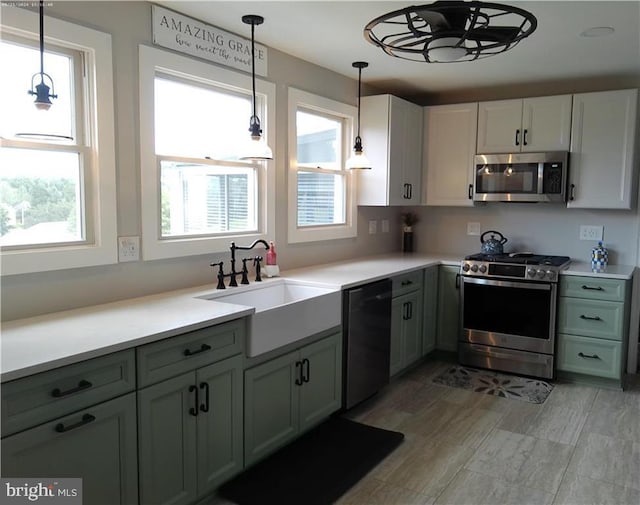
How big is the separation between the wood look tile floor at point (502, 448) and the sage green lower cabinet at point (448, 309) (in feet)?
1.87

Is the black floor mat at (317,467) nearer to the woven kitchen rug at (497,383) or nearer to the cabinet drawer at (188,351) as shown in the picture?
the cabinet drawer at (188,351)

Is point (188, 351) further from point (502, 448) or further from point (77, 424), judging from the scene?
point (502, 448)

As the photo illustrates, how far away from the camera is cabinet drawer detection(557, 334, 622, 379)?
3.77 meters

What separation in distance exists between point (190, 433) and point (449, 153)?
339 cm

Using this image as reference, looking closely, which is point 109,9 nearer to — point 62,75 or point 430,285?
point 62,75

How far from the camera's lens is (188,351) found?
2109 millimetres

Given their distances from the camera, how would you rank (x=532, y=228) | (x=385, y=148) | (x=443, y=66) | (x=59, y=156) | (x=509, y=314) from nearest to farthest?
(x=59, y=156) < (x=443, y=66) < (x=509, y=314) < (x=385, y=148) < (x=532, y=228)

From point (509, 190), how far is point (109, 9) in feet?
10.6

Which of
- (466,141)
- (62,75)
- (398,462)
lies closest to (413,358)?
(398,462)

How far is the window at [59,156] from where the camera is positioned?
2.13m

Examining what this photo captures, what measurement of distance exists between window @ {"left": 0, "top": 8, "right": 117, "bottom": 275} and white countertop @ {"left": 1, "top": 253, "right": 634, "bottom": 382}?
26 cm

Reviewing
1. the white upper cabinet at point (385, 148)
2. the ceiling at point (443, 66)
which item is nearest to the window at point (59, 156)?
the ceiling at point (443, 66)

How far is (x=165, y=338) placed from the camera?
2002 millimetres

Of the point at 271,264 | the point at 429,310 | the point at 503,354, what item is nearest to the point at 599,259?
the point at 503,354
